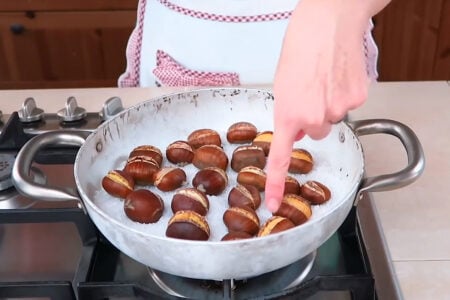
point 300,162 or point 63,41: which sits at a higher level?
point 300,162

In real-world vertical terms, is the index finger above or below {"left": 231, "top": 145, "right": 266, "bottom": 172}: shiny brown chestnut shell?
above

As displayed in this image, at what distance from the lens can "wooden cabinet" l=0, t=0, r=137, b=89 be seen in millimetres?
1640

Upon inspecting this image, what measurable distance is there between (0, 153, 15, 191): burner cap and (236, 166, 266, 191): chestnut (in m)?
0.24

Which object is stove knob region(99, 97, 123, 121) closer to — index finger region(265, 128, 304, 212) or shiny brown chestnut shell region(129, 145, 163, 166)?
shiny brown chestnut shell region(129, 145, 163, 166)

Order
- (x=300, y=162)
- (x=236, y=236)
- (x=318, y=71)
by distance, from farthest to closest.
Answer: (x=300, y=162) < (x=236, y=236) < (x=318, y=71)

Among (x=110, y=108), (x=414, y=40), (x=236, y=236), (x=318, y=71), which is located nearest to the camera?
(x=318, y=71)

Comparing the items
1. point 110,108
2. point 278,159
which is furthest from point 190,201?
point 110,108

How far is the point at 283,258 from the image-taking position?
0.46 meters

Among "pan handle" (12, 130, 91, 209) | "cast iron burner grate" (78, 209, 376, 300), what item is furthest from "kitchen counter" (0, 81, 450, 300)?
"pan handle" (12, 130, 91, 209)

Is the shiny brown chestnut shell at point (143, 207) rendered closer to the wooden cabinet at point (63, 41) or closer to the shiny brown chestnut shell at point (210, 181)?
the shiny brown chestnut shell at point (210, 181)

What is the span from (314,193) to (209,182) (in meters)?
0.09

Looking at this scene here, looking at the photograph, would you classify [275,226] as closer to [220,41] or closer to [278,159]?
[278,159]

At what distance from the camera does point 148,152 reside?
0.62 metres

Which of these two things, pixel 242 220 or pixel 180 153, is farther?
pixel 180 153
